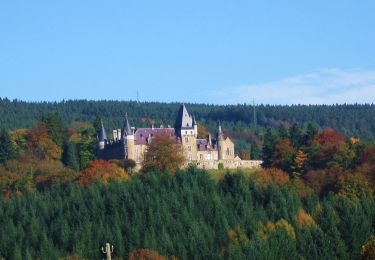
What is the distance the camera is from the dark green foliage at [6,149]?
113 m

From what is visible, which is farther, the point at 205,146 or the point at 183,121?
the point at 205,146

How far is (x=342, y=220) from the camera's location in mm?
74688

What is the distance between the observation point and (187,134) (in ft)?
352

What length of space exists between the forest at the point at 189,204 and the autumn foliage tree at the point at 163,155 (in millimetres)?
353

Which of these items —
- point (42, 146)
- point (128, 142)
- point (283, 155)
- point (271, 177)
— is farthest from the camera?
point (42, 146)

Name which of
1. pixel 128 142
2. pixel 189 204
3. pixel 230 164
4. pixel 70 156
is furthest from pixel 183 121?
pixel 189 204

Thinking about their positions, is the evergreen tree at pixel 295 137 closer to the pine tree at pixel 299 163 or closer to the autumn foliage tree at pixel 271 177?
the pine tree at pixel 299 163

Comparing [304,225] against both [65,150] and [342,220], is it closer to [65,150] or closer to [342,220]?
[342,220]

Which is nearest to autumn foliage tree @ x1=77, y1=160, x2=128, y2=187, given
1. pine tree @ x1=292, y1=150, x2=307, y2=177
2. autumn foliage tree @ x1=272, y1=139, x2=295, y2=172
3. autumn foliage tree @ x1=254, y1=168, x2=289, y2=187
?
autumn foliage tree @ x1=254, y1=168, x2=289, y2=187

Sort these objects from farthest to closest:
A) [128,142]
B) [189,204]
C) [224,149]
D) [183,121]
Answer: [224,149]
[183,121]
[128,142]
[189,204]

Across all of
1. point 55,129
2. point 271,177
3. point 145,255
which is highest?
point 55,129

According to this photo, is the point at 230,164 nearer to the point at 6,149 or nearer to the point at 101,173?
the point at 101,173

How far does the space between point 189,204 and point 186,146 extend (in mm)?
22594

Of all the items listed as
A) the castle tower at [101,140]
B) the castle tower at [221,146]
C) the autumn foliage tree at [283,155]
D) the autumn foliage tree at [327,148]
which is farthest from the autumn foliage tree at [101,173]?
the autumn foliage tree at [327,148]
